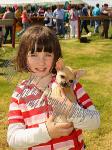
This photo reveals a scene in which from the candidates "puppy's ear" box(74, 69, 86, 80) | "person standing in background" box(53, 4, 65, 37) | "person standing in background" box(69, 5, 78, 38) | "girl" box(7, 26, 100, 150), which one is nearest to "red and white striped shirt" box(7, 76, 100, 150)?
"girl" box(7, 26, 100, 150)

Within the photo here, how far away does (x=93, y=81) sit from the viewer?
30.1 ft

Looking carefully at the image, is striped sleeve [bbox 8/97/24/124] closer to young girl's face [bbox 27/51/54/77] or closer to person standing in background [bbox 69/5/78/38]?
young girl's face [bbox 27/51/54/77]

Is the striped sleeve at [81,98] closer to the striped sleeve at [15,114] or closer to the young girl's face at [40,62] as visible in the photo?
the young girl's face at [40,62]

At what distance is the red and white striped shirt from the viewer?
1.87 m

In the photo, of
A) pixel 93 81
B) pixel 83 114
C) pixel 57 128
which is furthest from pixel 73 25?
pixel 57 128

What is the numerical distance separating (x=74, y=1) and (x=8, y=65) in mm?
32948

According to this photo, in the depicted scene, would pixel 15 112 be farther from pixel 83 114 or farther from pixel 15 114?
pixel 83 114

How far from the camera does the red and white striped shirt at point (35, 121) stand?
187 centimetres

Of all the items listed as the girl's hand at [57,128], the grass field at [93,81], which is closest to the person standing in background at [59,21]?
the grass field at [93,81]

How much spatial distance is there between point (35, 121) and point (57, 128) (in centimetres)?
25

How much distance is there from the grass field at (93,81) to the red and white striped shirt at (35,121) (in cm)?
17

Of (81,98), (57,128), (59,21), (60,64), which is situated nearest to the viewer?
(57,128)

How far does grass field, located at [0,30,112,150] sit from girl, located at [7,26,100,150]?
0.45 ft

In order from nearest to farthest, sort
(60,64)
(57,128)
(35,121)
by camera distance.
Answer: (57,128) < (60,64) < (35,121)
